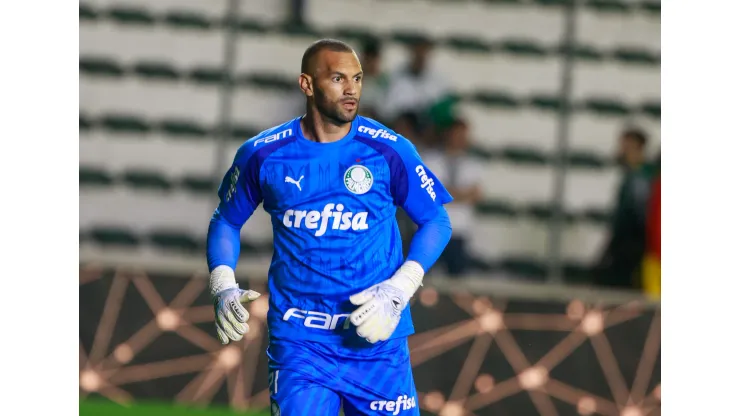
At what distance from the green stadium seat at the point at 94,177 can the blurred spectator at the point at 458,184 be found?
2.76 meters

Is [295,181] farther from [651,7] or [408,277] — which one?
[651,7]

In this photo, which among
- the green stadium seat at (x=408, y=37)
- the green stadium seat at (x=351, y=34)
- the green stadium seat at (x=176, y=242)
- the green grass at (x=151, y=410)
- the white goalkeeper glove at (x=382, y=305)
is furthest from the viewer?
the green stadium seat at (x=408, y=37)

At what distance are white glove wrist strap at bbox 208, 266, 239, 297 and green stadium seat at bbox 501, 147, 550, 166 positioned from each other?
5201mm

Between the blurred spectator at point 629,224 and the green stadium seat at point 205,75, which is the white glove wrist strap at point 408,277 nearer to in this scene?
the blurred spectator at point 629,224

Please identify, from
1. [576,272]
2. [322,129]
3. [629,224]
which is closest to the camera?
[322,129]

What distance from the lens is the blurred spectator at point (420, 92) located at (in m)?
8.98

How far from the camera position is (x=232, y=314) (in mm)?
4766

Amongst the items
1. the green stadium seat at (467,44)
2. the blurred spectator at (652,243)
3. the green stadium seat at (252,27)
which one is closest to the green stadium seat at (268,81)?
the green stadium seat at (252,27)

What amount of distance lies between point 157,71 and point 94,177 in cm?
106

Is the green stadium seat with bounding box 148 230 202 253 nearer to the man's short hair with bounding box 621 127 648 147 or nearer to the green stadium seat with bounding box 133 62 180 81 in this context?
the green stadium seat with bounding box 133 62 180 81

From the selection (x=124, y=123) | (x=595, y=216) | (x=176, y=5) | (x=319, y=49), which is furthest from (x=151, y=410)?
(x=319, y=49)

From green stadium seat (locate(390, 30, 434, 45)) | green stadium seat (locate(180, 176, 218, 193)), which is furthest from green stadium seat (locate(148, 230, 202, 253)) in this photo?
green stadium seat (locate(390, 30, 434, 45))

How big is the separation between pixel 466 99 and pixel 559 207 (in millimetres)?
1260
